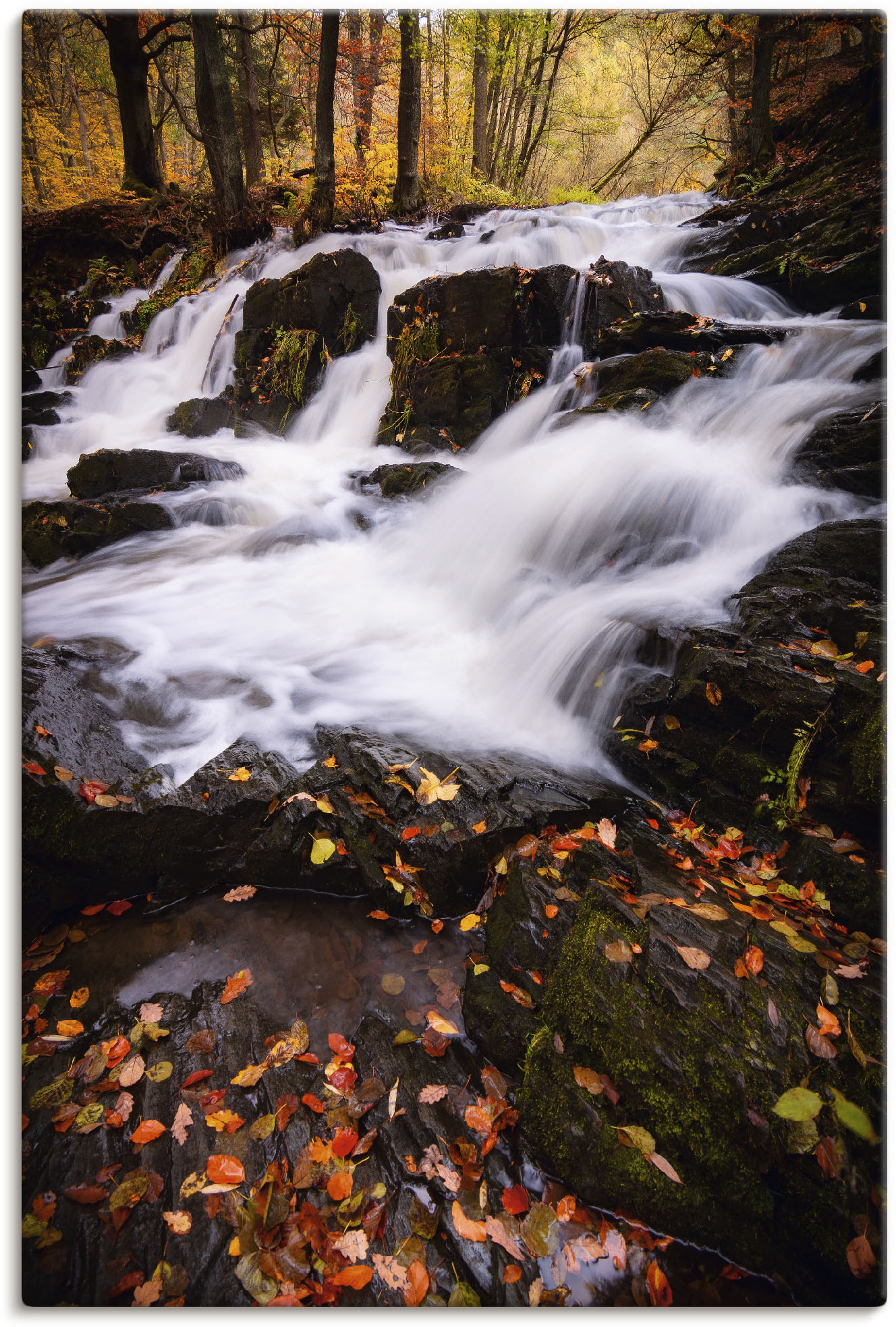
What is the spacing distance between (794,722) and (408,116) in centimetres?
1624

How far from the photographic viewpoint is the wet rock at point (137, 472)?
7664 millimetres

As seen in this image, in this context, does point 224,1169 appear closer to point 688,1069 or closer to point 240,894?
point 240,894

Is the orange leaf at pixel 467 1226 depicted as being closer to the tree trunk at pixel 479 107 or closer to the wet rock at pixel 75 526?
the wet rock at pixel 75 526

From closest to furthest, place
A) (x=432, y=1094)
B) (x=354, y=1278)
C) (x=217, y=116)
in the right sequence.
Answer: (x=354, y=1278)
(x=432, y=1094)
(x=217, y=116)

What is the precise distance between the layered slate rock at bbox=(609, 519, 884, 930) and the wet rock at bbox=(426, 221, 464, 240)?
42.5 ft

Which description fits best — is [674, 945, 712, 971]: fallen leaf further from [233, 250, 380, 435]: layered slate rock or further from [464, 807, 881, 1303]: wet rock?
[233, 250, 380, 435]: layered slate rock

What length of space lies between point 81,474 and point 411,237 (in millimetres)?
9771

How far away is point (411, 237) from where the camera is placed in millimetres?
12977

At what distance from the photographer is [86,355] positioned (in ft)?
38.9

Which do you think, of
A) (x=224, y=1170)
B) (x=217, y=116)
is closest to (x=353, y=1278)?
(x=224, y=1170)

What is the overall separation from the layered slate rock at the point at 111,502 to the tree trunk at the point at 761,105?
12.1 m

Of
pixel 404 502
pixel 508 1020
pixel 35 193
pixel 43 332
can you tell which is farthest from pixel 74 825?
pixel 35 193

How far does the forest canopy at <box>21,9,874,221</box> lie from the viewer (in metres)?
11.9

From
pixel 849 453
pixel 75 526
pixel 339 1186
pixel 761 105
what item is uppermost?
pixel 761 105
